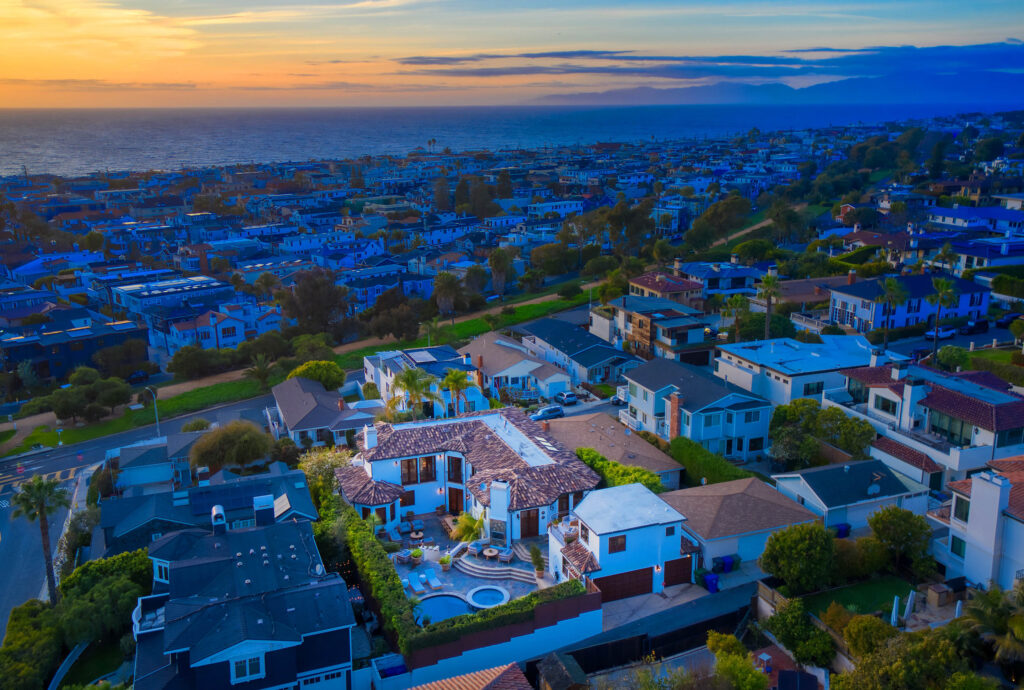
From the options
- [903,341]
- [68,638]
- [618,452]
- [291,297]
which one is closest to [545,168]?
[291,297]

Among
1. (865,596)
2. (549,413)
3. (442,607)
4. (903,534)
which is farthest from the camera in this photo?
(549,413)

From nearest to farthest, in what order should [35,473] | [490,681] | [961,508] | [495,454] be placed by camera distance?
1. [490,681]
2. [961,508]
3. [495,454]
4. [35,473]

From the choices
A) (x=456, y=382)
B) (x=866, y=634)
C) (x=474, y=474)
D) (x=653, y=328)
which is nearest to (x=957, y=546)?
(x=866, y=634)

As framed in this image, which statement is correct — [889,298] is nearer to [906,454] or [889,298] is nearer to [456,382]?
[906,454]

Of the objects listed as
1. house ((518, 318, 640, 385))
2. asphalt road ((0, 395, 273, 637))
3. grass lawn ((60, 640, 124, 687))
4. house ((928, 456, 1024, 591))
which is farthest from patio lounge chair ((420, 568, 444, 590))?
house ((518, 318, 640, 385))

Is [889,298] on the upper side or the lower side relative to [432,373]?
upper

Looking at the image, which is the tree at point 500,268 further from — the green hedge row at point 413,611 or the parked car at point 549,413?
the green hedge row at point 413,611

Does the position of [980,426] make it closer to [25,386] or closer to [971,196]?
[25,386]

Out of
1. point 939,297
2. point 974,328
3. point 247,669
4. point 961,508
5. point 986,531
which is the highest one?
point 939,297
